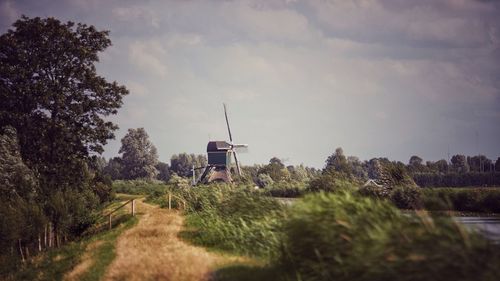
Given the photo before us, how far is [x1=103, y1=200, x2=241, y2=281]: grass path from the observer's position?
15.8 m

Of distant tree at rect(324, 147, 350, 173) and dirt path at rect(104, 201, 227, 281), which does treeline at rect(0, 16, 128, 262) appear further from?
distant tree at rect(324, 147, 350, 173)

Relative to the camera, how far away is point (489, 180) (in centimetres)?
12375

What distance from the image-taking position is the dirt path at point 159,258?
51.8 ft

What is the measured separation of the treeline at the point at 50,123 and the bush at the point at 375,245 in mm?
25603

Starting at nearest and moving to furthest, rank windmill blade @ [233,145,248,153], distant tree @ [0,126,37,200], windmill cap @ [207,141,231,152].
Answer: distant tree @ [0,126,37,200], windmill cap @ [207,141,231,152], windmill blade @ [233,145,248,153]

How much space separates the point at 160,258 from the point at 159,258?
7 centimetres

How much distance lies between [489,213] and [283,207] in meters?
49.1

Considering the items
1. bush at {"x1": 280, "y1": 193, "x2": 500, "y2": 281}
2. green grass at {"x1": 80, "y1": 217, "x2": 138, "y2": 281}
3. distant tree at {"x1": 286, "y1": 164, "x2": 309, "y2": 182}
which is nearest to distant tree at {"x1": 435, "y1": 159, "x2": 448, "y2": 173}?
distant tree at {"x1": 286, "y1": 164, "x2": 309, "y2": 182}

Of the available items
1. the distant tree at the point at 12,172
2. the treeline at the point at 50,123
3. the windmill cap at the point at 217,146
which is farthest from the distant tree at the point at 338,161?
the distant tree at the point at 12,172

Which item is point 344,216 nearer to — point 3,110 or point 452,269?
point 452,269

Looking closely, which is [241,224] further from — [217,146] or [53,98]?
[217,146]

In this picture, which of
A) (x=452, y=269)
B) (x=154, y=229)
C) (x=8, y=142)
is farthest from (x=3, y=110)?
(x=452, y=269)

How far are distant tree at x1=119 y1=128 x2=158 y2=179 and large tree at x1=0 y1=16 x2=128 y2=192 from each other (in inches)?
3725

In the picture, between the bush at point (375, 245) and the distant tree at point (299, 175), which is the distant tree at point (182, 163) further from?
the bush at point (375, 245)
